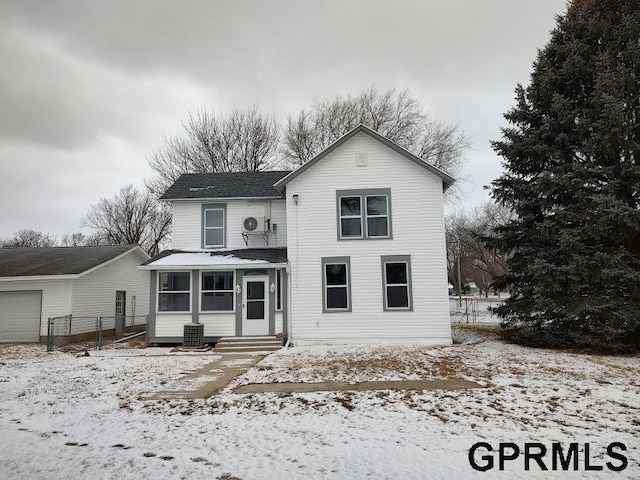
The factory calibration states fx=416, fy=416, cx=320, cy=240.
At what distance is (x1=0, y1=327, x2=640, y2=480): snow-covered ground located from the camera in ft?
14.2

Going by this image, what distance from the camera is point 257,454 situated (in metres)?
4.66

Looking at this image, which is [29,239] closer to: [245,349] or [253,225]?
[253,225]

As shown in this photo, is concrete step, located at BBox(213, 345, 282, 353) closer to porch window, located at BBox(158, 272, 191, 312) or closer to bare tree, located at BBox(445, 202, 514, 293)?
porch window, located at BBox(158, 272, 191, 312)

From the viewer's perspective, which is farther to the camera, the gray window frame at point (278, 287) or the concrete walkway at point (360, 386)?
the gray window frame at point (278, 287)

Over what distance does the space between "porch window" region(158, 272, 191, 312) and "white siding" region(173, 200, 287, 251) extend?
1.55m

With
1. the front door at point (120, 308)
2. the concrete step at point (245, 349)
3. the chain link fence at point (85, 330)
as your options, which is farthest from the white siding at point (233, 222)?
the front door at point (120, 308)

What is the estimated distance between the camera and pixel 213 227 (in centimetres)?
1620

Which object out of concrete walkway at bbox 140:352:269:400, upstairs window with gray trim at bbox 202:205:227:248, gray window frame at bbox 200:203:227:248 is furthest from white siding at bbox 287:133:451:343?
upstairs window with gray trim at bbox 202:205:227:248

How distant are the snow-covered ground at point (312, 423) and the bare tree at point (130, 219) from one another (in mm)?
29534

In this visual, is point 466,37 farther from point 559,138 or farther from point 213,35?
point 213,35

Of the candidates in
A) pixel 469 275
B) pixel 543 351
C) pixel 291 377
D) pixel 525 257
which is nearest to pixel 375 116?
pixel 525 257

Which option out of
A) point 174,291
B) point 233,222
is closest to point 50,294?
point 174,291

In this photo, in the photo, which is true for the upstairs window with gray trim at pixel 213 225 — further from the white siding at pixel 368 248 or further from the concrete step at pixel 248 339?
the concrete step at pixel 248 339

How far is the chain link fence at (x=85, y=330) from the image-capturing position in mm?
14822
